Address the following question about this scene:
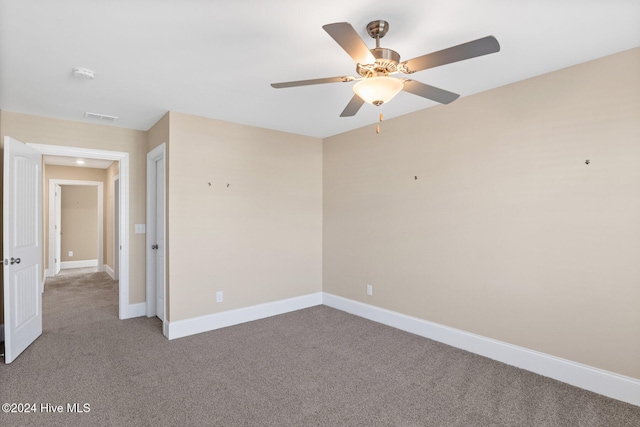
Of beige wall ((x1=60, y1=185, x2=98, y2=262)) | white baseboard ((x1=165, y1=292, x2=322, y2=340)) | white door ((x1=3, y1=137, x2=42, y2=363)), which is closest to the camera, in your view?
white door ((x1=3, y1=137, x2=42, y2=363))

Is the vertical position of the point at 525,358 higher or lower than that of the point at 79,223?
lower

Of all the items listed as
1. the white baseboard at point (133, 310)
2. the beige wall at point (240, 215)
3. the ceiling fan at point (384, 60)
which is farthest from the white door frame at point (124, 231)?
the ceiling fan at point (384, 60)

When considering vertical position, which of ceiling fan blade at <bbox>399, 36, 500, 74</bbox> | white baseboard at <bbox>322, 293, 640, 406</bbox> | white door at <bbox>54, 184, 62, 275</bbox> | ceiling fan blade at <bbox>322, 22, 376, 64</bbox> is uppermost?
ceiling fan blade at <bbox>322, 22, 376, 64</bbox>

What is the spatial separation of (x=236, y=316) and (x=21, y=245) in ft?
7.52

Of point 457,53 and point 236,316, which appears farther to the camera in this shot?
point 236,316

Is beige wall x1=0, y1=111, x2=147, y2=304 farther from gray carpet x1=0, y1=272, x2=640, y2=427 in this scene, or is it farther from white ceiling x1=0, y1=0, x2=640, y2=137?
gray carpet x1=0, y1=272, x2=640, y2=427

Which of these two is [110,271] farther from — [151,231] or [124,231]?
[151,231]

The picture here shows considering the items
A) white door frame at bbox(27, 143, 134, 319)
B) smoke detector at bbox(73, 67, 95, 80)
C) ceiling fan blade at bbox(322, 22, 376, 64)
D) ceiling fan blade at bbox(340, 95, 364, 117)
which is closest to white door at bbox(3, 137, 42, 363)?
white door frame at bbox(27, 143, 134, 319)

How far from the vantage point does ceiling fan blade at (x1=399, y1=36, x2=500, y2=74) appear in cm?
151

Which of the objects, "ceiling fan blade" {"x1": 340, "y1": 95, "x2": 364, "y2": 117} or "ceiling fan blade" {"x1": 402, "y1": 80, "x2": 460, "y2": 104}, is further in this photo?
"ceiling fan blade" {"x1": 340, "y1": 95, "x2": 364, "y2": 117}

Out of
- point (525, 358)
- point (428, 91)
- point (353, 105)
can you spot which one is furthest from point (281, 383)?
point (428, 91)

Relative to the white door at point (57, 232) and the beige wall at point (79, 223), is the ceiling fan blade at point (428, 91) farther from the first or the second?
the beige wall at point (79, 223)

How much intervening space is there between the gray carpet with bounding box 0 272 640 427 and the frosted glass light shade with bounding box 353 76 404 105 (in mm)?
2070

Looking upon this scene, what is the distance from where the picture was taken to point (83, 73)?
101 inches
